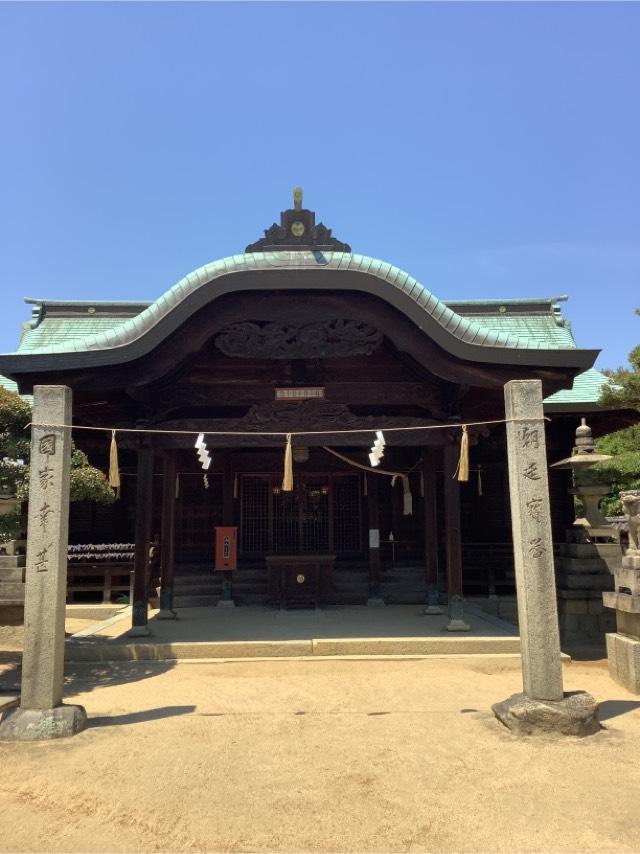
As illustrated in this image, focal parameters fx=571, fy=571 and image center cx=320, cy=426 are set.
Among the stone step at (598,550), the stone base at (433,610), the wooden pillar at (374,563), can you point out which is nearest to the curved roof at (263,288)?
the stone step at (598,550)

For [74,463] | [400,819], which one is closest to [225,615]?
[74,463]

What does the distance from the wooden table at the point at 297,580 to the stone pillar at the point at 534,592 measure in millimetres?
7255

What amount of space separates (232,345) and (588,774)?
7235 millimetres

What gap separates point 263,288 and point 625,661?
24.4ft

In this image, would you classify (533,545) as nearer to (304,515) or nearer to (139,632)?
(139,632)

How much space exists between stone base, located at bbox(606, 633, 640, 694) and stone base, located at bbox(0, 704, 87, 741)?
6.95 meters

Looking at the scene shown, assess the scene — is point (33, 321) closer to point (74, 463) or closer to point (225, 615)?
point (74, 463)

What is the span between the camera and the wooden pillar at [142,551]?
32.8 feet

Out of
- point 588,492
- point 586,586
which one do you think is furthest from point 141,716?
point 588,492

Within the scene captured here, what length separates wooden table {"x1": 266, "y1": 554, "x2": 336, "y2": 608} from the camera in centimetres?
1331

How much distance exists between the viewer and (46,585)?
20.5 ft

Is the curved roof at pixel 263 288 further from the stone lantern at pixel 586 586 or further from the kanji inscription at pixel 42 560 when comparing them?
the stone lantern at pixel 586 586

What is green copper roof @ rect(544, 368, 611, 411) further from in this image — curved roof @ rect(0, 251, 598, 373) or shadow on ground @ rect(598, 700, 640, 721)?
shadow on ground @ rect(598, 700, 640, 721)

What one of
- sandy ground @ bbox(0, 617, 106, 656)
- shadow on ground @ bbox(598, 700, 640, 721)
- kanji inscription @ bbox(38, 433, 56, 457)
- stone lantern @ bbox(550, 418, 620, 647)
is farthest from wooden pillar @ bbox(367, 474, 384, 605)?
kanji inscription @ bbox(38, 433, 56, 457)
